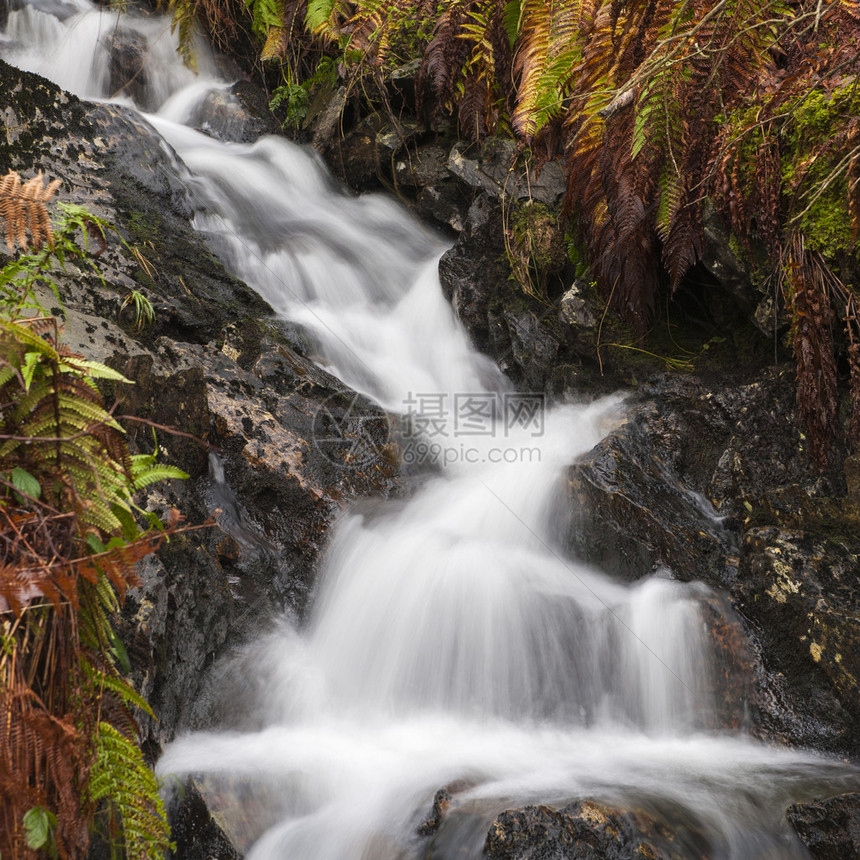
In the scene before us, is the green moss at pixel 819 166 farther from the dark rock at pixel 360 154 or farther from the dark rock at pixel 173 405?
the dark rock at pixel 360 154

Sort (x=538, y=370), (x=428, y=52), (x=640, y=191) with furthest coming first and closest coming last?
(x=428, y=52), (x=538, y=370), (x=640, y=191)

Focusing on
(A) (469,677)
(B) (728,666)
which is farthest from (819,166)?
(A) (469,677)

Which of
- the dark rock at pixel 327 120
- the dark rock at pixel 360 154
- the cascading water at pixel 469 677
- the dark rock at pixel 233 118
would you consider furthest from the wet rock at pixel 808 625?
the dark rock at pixel 233 118

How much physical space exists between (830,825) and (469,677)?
1418 millimetres

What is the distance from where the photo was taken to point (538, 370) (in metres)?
4.59

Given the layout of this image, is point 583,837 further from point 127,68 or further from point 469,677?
point 127,68

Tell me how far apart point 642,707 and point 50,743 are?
2.34m

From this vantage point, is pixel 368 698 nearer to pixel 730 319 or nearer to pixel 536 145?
pixel 730 319

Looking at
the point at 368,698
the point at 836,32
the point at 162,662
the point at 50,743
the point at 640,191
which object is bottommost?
the point at 368,698

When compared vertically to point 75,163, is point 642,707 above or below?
below

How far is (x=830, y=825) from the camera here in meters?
2.13

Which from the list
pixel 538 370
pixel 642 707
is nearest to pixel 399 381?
pixel 538 370

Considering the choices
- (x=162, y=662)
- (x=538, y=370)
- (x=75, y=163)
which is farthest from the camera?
(x=538, y=370)

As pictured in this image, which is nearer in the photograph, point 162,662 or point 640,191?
point 162,662
